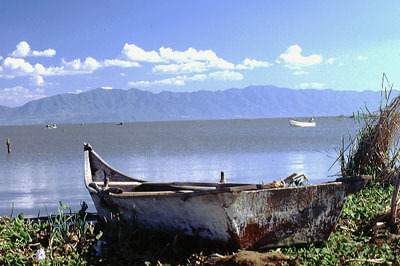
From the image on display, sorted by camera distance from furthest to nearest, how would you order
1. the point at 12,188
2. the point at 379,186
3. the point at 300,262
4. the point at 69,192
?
1. the point at 12,188
2. the point at 69,192
3. the point at 379,186
4. the point at 300,262

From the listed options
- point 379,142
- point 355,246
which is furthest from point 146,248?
point 379,142

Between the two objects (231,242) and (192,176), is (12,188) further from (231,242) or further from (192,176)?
(231,242)

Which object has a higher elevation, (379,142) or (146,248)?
(379,142)

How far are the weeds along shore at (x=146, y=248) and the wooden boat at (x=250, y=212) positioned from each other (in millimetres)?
173

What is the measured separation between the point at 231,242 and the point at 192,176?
46.6 feet

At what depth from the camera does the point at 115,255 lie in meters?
6.01

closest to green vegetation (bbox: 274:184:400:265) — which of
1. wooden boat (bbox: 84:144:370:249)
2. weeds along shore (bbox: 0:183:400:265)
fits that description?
weeds along shore (bbox: 0:183:400:265)

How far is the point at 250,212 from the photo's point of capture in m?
5.53

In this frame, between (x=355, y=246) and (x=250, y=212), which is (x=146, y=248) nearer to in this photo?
(x=250, y=212)

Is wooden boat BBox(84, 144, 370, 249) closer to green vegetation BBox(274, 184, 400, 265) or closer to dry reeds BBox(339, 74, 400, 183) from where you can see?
green vegetation BBox(274, 184, 400, 265)

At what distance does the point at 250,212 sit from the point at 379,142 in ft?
19.3

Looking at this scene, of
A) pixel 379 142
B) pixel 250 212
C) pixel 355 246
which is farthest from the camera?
pixel 379 142

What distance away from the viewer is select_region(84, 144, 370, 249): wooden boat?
548 centimetres

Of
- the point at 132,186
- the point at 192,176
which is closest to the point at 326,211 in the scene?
the point at 132,186
